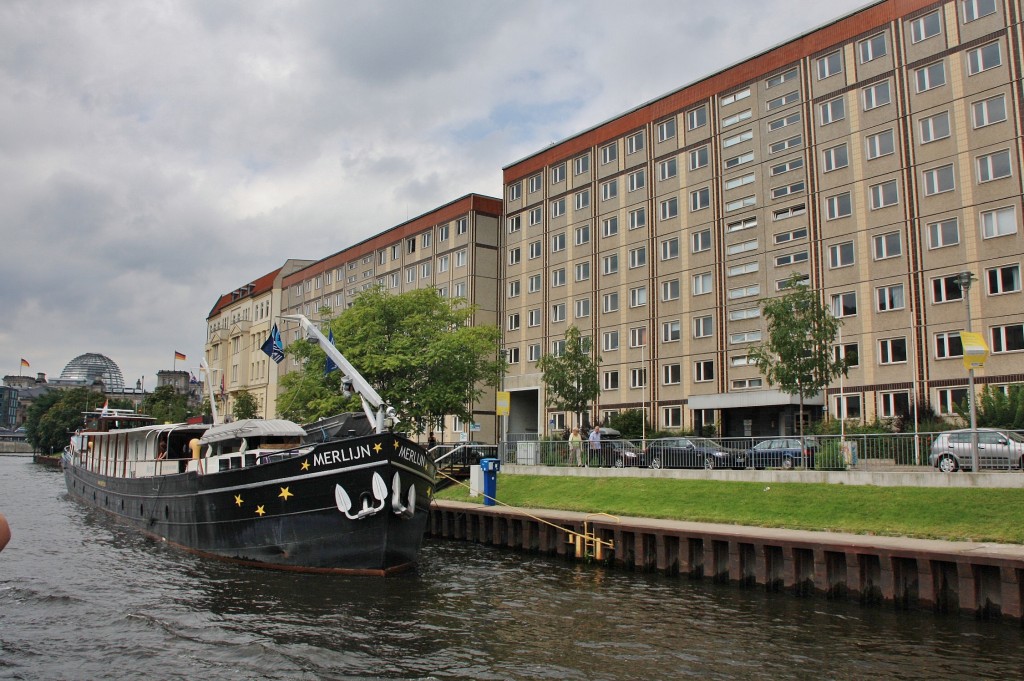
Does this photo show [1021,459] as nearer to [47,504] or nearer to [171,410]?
[47,504]

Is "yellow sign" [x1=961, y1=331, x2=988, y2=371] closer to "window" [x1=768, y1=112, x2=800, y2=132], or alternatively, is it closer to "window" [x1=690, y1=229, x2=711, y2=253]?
"window" [x1=768, y1=112, x2=800, y2=132]

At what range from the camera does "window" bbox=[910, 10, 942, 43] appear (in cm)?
4666

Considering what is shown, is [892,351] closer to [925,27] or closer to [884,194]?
[884,194]

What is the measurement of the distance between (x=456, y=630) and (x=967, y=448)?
19207 mm

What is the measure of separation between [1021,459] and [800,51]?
3622 centimetres

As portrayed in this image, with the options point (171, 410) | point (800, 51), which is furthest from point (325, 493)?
point (171, 410)

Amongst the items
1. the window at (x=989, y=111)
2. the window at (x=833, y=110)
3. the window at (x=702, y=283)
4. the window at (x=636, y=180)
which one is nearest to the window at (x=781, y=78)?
the window at (x=833, y=110)

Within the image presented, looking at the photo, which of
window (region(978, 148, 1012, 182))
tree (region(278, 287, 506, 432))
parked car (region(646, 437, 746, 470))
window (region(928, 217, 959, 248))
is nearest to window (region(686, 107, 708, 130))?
window (region(928, 217, 959, 248))

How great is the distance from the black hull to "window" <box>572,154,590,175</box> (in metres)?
47.0

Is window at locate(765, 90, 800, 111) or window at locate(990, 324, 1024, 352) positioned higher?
window at locate(765, 90, 800, 111)

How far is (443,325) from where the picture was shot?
177 feet

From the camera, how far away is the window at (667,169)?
6078 centimetres

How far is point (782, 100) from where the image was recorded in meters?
54.2

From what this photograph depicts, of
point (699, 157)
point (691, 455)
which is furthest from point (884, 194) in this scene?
point (691, 455)
